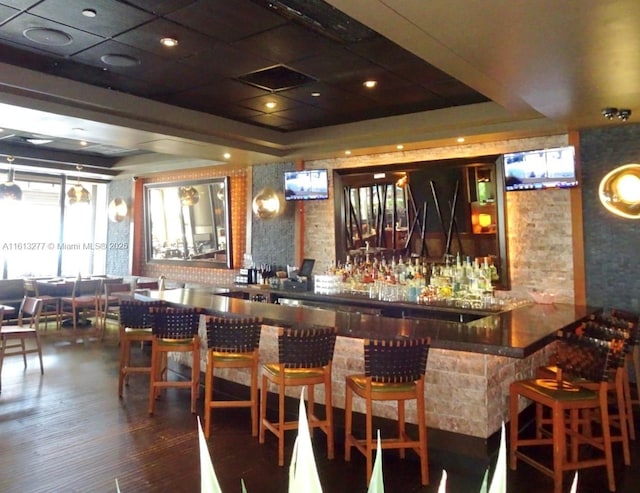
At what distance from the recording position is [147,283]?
9.55 m

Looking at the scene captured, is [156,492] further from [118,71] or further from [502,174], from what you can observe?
[502,174]

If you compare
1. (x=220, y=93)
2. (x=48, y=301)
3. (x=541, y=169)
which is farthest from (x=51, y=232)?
(x=541, y=169)

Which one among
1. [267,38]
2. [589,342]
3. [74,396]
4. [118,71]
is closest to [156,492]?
[74,396]

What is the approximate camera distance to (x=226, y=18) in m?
3.71

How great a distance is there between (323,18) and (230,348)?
8.84 ft

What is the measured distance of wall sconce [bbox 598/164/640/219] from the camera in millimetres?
5098

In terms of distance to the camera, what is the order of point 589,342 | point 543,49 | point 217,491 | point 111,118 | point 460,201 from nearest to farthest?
1. point 217,491
2. point 543,49
3. point 589,342
4. point 111,118
5. point 460,201

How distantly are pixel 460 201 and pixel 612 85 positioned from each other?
2.72 meters

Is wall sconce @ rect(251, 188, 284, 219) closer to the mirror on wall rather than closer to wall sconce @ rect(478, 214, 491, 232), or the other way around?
the mirror on wall

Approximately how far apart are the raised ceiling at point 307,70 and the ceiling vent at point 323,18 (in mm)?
15

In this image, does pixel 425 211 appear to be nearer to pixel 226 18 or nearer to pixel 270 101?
pixel 270 101

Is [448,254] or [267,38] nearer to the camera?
[267,38]

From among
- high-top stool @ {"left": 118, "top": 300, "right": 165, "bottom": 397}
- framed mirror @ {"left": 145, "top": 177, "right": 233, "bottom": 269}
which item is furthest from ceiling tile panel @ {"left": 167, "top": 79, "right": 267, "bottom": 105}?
framed mirror @ {"left": 145, "top": 177, "right": 233, "bottom": 269}

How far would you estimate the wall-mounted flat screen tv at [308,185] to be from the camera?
7.48m
